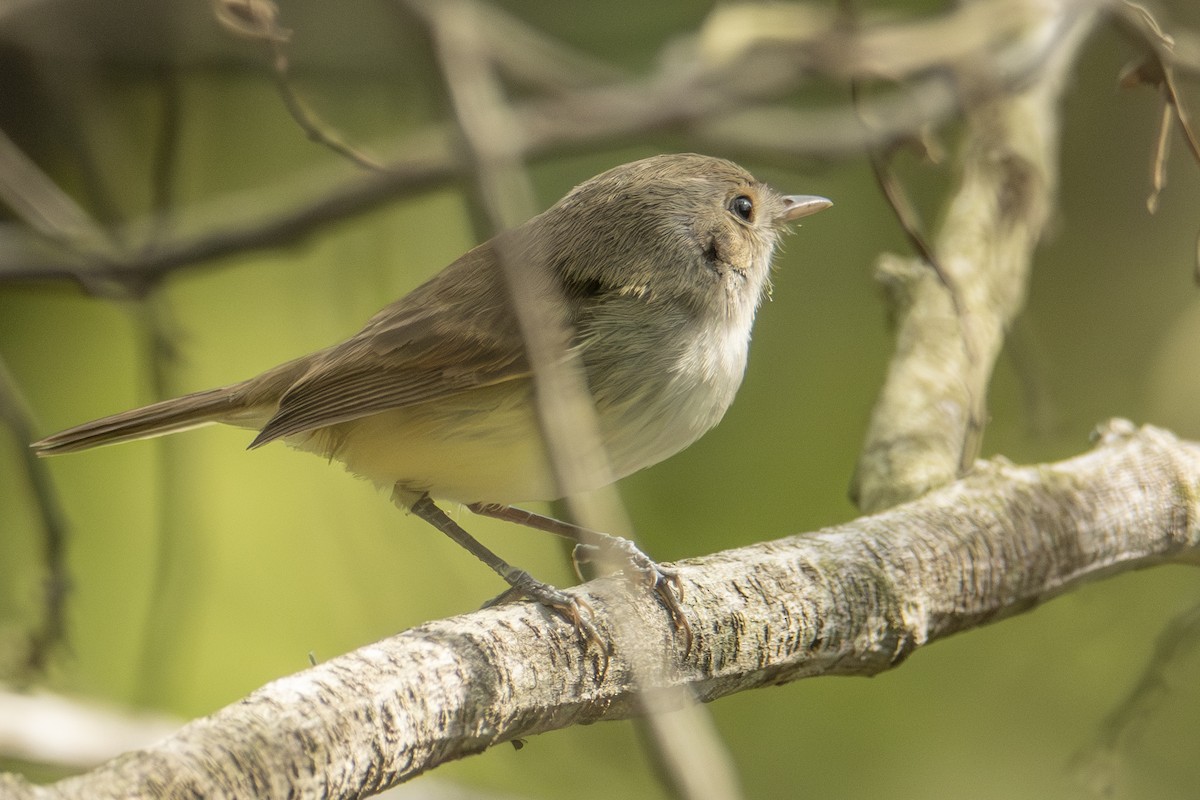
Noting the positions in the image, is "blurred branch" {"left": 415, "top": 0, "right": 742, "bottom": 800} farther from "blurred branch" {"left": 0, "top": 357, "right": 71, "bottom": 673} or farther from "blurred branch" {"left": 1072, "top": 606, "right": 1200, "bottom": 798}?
"blurred branch" {"left": 0, "top": 357, "right": 71, "bottom": 673}

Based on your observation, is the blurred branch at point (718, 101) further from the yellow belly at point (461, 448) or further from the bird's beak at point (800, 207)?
the yellow belly at point (461, 448)

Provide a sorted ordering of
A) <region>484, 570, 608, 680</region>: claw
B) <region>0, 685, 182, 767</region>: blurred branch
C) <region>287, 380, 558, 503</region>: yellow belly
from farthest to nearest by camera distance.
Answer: <region>287, 380, 558, 503</region>: yellow belly, <region>0, 685, 182, 767</region>: blurred branch, <region>484, 570, 608, 680</region>: claw

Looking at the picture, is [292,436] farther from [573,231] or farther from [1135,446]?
[1135,446]

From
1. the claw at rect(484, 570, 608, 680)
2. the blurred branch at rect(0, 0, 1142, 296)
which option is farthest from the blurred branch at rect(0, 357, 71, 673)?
the claw at rect(484, 570, 608, 680)

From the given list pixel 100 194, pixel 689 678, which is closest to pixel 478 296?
pixel 689 678

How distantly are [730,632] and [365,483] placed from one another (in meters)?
2.70

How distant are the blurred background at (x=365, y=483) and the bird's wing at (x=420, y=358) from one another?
623 millimetres

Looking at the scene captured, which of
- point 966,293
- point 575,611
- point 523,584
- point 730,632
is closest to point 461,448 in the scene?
point 523,584

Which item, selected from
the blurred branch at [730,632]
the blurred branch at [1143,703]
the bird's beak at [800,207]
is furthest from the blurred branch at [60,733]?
the blurred branch at [1143,703]

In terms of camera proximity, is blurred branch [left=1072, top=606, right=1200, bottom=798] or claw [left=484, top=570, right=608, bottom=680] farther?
blurred branch [left=1072, top=606, right=1200, bottom=798]

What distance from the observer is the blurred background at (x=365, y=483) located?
14.0 feet

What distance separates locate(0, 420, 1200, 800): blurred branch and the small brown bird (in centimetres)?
34

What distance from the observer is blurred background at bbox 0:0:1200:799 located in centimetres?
427

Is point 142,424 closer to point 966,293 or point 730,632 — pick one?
point 730,632
